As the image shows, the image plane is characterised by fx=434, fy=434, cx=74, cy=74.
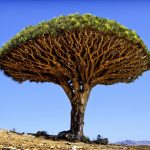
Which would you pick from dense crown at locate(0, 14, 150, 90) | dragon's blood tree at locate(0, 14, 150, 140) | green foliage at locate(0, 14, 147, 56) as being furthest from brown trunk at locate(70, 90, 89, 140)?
green foliage at locate(0, 14, 147, 56)

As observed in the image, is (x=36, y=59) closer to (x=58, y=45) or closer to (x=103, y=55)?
(x=58, y=45)

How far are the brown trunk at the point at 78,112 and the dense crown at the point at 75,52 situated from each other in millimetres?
708

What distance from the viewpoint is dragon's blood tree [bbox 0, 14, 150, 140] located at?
22.1 m

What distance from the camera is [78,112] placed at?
80.2ft

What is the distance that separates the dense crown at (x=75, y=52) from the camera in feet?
72.4

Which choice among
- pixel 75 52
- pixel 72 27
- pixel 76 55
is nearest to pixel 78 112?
pixel 76 55

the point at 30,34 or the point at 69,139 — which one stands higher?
the point at 30,34

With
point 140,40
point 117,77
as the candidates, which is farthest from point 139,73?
point 140,40

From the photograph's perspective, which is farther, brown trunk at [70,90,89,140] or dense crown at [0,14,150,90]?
brown trunk at [70,90,89,140]

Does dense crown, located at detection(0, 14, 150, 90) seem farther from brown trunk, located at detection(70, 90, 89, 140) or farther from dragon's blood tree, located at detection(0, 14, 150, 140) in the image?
brown trunk, located at detection(70, 90, 89, 140)

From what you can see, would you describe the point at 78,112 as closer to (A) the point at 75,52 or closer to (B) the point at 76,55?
(B) the point at 76,55

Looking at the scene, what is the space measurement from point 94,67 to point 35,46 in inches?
144

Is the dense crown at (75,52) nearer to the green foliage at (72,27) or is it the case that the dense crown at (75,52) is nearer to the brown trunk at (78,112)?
the green foliage at (72,27)

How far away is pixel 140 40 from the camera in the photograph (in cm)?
2381
